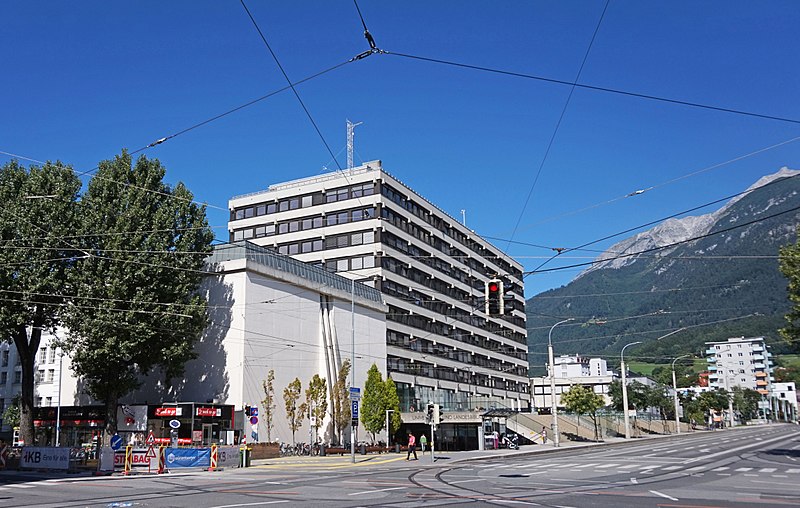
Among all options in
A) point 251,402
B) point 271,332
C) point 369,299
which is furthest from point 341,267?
point 251,402

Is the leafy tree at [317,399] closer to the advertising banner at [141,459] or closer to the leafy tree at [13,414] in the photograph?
the advertising banner at [141,459]

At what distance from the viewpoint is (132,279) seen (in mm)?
41875

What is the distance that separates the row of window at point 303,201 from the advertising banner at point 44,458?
44202 mm

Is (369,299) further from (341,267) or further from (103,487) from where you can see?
(103,487)

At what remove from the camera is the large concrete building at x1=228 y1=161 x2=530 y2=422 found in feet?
235

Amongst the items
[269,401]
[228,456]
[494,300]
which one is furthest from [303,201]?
→ [494,300]

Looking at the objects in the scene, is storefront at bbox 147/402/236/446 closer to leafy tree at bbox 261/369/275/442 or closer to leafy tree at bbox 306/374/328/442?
leafy tree at bbox 261/369/275/442

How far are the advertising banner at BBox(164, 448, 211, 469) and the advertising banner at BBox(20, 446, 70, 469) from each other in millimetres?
4581

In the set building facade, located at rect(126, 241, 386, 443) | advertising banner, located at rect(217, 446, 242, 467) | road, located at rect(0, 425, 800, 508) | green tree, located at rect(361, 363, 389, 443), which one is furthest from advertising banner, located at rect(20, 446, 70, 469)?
green tree, located at rect(361, 363, 389, 443)

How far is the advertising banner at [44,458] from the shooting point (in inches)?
1298

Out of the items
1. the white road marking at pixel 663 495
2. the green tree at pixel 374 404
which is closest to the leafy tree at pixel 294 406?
the green tree at pixel 374 404

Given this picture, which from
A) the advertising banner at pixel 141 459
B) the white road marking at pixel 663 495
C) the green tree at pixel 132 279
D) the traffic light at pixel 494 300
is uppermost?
the green tree at pixel 132 279

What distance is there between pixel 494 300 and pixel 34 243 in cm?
2885

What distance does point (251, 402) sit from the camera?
1957 inches
